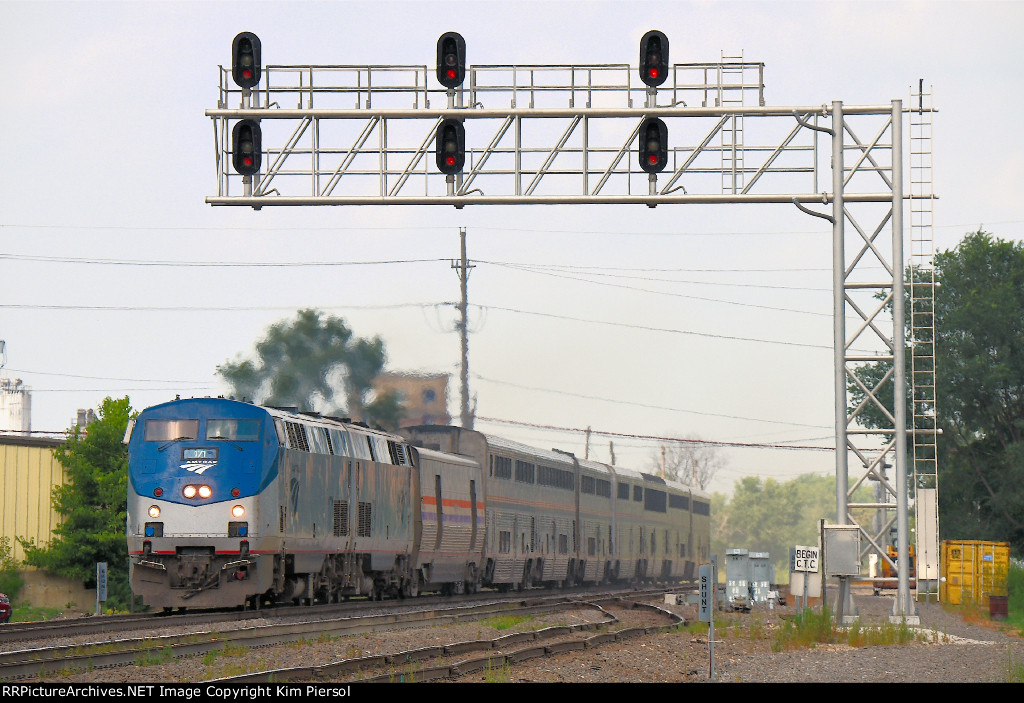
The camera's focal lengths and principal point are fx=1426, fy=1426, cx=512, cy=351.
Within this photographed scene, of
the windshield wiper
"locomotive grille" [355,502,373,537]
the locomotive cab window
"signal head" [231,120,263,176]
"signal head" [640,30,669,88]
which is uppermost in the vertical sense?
"signal head" [640,30,669,88]

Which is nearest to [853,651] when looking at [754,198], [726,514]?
[754,198]

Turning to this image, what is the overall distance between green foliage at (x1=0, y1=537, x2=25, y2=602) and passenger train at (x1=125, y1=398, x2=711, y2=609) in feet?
32.4

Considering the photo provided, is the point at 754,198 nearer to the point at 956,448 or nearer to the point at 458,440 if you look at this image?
the point at 458,440

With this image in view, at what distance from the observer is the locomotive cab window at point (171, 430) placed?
23656mm

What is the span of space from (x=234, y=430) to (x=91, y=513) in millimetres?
13970

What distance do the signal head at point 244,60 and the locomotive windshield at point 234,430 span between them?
18.1 feet

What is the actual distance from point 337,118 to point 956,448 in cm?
3568

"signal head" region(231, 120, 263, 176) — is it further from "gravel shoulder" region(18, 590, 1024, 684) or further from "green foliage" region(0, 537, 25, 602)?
"green foliage" region(0, 537, 25, 602)

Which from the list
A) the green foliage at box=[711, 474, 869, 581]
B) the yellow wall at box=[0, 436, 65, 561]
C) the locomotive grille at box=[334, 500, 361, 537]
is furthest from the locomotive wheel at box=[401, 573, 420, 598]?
the green foliage at box=[711, 474, 869, 581]

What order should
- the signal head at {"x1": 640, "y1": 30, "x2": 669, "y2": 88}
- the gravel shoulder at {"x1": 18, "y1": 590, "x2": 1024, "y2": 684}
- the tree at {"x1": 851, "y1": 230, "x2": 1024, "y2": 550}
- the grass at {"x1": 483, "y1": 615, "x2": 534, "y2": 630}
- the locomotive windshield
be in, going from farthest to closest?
the tree at {"x1": 851, "y1": 230, "x2": 1024, "y2": 550}
the locomotive windshield
the grass at {"x1": 483, "y1": 615, "x2": 534, "y2": 630}
the signal head at {"x1": 640, "y1": 30, "x2": 669, "y2": 88}
the gravel shoulder at {"x1": 18, "y1": 590, "x2": 1024, "y2": 684}

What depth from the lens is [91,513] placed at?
3584cm

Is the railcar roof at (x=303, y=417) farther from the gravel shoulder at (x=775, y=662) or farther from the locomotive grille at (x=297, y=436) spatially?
the gravel shoulder at (x=775, y=662)

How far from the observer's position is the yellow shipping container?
39.0 meters

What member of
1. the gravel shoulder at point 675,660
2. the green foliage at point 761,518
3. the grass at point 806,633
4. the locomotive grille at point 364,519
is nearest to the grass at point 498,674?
the gravel shoulder at point 675,660
